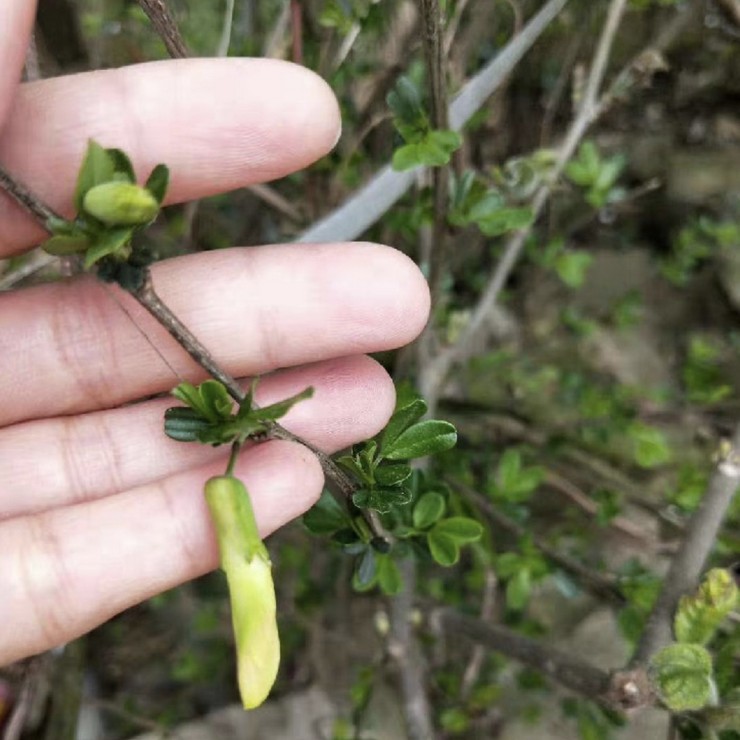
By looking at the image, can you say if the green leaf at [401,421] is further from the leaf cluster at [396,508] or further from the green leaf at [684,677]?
the green leaf at [684,677]

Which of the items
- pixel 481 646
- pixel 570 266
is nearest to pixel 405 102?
pixel 570 266

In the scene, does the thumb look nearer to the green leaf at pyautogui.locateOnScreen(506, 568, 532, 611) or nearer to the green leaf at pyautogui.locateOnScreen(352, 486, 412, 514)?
the green leaf at pyautogui.locateOnScreen(352, 486, 412, 514)

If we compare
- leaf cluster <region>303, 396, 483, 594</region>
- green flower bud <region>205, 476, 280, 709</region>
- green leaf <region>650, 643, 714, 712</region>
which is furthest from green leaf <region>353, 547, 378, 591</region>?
green leaf <region>650, 643, 714, 712</region>

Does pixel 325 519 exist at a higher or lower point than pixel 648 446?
higher

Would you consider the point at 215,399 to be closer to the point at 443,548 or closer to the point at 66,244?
the point at 66,244

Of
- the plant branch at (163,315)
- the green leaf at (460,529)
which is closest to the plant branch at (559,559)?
the green leaf at (460,529)

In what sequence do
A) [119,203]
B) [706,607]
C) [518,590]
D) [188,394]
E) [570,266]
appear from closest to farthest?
[119,203], [188,394], [706,607], [518,590], [570,266]
